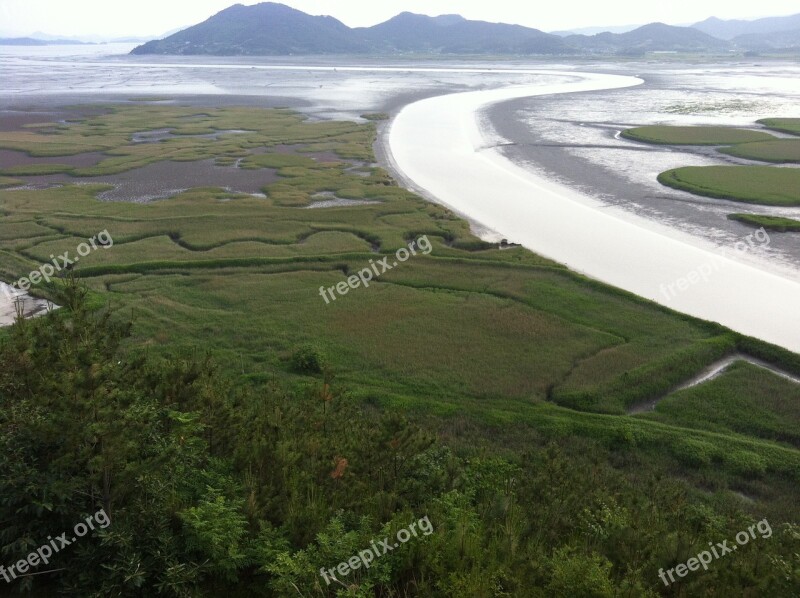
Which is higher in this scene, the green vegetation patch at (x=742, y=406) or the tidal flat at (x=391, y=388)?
the tidal flat at (x=391, y=388)

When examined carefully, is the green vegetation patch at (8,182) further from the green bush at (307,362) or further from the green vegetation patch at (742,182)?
the green vegetation patch at (742,182)

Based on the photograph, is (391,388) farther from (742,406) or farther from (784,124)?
(784,124)

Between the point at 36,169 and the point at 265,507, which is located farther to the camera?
the point at 36,169

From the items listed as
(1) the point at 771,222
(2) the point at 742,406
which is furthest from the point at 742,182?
(2) the point at 742,406

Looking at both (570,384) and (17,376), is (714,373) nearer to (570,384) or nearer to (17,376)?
(570,384)

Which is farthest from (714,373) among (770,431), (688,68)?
(688,68)

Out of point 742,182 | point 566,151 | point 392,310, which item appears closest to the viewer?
point 392,310

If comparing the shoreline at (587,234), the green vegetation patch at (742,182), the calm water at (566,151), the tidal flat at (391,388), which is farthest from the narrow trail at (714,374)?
the green vegetation patch at (742,182)
